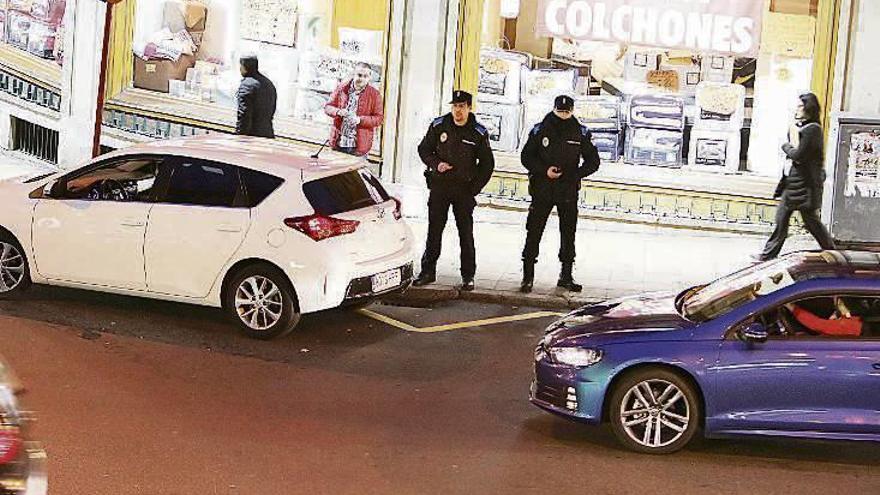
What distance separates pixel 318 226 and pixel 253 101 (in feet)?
16.5

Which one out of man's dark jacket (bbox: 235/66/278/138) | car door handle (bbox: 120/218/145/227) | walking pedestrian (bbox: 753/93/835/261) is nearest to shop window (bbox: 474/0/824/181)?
walking pedestrian (bbox: 753/93/835/261)

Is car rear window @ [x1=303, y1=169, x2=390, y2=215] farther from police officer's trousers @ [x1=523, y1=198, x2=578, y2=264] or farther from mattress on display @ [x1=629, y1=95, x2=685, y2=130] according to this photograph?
mattress on display @ [x1=629, y1=95, x2=685, y2=130]

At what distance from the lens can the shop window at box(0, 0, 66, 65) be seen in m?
20.9

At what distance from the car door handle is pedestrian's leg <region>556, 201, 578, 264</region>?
3960mm

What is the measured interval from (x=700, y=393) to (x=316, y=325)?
14.2ft

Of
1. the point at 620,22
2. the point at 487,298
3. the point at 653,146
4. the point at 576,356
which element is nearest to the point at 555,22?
the point at 620,22

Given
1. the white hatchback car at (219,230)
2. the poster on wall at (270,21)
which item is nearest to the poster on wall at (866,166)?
the white hatchback car at (219,230)

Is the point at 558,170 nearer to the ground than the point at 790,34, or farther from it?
nearer to the ground

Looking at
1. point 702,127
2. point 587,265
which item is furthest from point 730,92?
point 587,265

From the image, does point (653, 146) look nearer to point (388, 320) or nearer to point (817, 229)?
point (817, 229)

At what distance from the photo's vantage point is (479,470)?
9469mm

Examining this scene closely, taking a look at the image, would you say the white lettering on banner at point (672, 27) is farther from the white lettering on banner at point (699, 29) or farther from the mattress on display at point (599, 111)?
the mattress on display at point (599, 111)

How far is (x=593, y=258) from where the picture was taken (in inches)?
673

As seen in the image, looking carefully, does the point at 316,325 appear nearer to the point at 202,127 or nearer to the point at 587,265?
the point at 587,265
